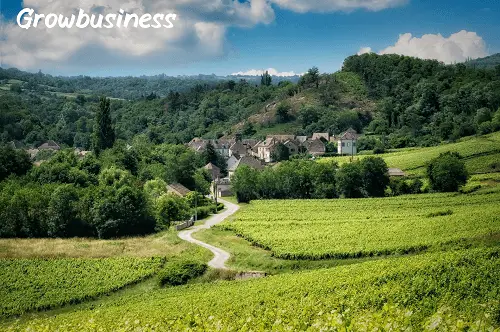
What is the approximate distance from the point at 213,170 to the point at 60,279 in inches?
1858

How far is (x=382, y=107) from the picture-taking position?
366 feet

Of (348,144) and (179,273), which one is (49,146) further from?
(179,273)

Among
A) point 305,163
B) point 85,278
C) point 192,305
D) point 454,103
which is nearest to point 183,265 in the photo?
point 85,278

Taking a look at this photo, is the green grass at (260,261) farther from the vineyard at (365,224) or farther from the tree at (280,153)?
the tree at (280,153)

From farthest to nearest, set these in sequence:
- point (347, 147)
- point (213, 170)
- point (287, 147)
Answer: point (287, 147) → point (347, 147) → point (213, 170)

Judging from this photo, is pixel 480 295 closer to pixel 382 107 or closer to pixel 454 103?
pixel 454 103

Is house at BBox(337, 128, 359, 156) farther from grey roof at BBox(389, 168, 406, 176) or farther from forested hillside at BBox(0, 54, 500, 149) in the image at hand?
grey roof at BBox(389, 168, 406, 176)

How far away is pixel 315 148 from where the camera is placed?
92062 millimetres

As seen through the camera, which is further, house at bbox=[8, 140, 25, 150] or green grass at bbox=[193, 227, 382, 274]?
house at bbox=[8, 140, 25, 150]

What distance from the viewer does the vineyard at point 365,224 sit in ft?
106

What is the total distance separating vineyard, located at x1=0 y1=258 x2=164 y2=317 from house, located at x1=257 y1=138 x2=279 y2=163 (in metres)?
57.8

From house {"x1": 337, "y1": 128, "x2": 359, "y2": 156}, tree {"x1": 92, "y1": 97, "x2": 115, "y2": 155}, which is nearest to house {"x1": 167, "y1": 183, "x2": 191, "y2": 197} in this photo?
tree {"x1": 92, "y1": 97, "x2": 115, "y2": 155}

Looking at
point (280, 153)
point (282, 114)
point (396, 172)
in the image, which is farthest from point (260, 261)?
point (282, 114)

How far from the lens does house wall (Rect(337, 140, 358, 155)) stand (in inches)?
3482
